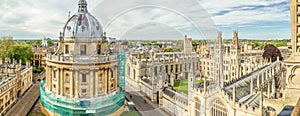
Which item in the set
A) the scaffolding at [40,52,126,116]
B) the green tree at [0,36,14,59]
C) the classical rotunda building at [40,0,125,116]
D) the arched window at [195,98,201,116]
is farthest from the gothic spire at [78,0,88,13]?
the green tree at [0,36,14,59]

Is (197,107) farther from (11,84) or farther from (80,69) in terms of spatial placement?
(11,84)

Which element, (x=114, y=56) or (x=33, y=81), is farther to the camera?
(x=33, y=81)

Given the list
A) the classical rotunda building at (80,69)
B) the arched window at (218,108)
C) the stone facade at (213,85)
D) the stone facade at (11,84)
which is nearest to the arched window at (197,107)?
the stone facade at (213,85)

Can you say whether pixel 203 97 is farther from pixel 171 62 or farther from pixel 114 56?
pixel 171 62

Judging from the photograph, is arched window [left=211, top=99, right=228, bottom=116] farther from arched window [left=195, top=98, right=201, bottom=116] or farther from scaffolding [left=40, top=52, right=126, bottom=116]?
scaffolding [left=40, top=52, right=126, bottom=116]

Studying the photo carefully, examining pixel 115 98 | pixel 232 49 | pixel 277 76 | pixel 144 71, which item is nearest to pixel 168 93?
pixel 115 98
